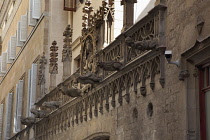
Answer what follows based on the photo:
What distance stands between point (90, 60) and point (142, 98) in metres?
4.25

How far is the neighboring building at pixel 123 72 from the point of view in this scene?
11.6 metres

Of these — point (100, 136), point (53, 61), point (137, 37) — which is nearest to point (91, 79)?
point (100, 136)

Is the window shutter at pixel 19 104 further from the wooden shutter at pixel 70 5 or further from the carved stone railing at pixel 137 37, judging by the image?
the carved stone railing at pixel 137 37

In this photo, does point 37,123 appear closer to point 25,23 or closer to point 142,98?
point 25,23

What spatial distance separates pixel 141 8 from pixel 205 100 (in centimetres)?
653

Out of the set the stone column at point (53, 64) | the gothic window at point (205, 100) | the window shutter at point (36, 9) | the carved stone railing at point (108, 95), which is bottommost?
the gothic window at point (205, 100)

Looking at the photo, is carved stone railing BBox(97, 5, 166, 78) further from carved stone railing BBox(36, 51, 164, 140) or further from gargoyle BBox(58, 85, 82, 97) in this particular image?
gargoyle BBox(58, 85, 82, 97)

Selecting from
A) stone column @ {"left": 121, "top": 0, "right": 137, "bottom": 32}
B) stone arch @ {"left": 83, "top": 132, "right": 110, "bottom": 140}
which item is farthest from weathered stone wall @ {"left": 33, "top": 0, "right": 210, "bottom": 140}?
stone column @ {"left": 121, "top": 0, "right": 137, "bottom": 32}

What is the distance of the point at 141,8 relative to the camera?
57.3 ft

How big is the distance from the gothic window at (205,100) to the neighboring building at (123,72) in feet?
0.06

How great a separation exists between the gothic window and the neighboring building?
19 mm

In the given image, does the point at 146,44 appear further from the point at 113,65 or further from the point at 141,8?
the point at 141,8

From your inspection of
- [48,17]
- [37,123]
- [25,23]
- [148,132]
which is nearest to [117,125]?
[148,132]

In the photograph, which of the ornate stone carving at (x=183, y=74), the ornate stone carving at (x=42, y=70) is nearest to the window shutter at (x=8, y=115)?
the ornate stone carving at (x=42, y=70)
